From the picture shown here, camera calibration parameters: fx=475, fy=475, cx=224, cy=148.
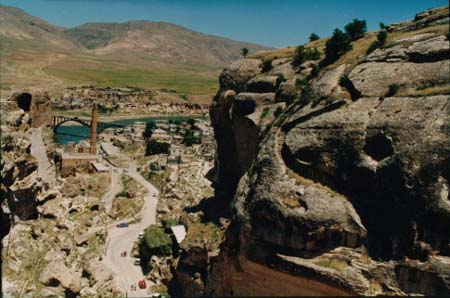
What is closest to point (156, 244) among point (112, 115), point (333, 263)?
point (333, 263)

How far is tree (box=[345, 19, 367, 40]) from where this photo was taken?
33906 mm

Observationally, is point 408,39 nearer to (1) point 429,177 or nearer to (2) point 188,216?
(1) point 429,177

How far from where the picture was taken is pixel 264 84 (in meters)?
33.4

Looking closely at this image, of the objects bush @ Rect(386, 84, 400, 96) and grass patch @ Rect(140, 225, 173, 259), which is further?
grass patch @ Rect(140, 225, 173, 259)

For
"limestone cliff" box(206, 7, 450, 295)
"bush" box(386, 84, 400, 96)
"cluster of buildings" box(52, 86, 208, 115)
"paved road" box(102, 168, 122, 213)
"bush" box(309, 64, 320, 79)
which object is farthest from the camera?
"cluster of buildings" box(52, 86, 208, 115)

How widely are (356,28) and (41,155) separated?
2307cm

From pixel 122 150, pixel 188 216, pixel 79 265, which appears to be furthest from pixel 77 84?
pixel 79 265

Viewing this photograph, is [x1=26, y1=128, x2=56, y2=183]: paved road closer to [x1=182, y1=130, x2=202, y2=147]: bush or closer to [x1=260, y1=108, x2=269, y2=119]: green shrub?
[x1=260, y1=108, x2=269, y2=119]: green shrub

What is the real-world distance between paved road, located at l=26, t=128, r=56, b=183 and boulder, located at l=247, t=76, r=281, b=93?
15.0m

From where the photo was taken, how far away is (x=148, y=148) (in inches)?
2739

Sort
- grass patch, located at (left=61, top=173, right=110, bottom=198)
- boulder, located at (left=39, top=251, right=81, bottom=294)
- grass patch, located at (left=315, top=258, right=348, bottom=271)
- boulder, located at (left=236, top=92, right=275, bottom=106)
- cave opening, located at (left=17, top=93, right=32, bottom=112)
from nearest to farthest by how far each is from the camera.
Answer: boulder, located at (left=39, top=251, right=81, bottom=294) < grass patch, located at (left=315, top=258, right=348, bottom=271) < cave opening, located at (left=17, top=93, right=32, bottom=112) < boulder, located at (left=236, top=92, right=275, bottom=106) < grass patch, located at (left=61, top=173, right=110, bottom=198)

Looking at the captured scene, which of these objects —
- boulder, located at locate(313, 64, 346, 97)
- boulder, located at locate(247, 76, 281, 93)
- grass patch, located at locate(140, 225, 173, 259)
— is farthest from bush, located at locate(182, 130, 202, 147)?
boulder, located at locate(313, 64, 346, 97)

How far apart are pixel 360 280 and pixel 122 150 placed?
60.2 meters

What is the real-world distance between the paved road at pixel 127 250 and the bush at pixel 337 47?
773 inches
